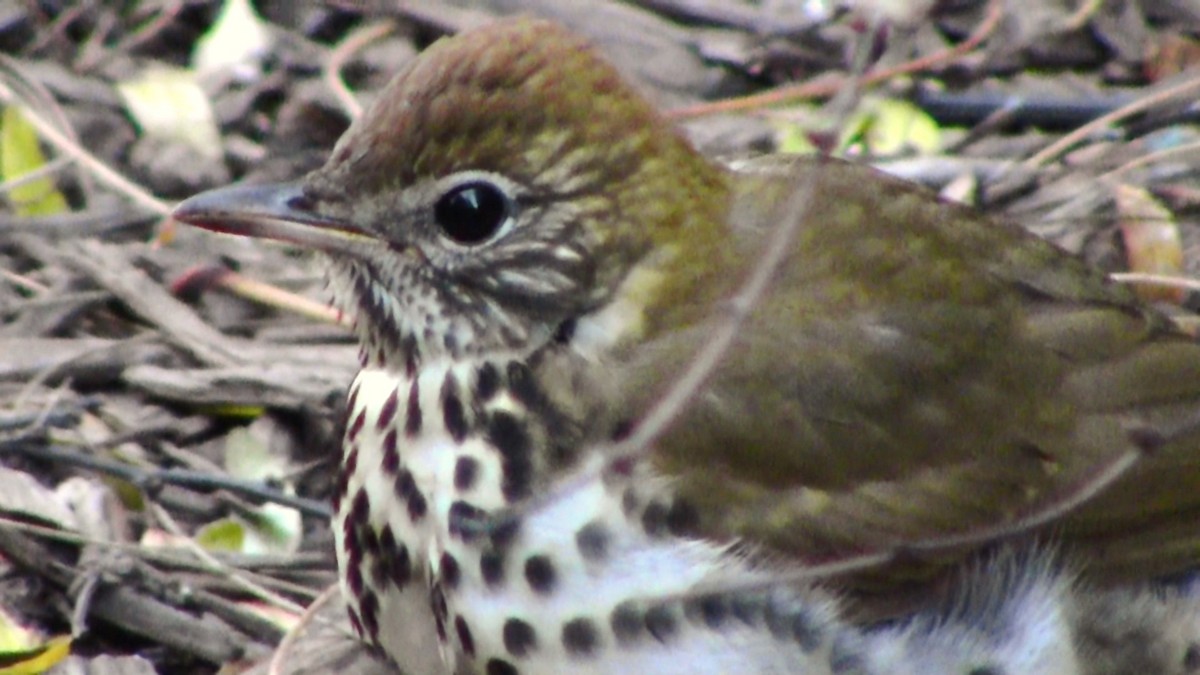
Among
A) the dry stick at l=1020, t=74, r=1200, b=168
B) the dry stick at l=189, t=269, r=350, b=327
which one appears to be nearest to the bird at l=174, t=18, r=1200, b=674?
the dry stick at l=189, t=269, r=350, b=327

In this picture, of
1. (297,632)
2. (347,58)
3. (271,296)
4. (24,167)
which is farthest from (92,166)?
(297,632)

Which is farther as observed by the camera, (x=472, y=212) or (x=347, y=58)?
(x=347, y=58)

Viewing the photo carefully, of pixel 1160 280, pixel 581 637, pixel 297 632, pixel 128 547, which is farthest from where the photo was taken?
pixel 1160 280

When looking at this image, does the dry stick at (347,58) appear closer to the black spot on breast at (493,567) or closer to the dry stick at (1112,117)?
the dry stick at (1112,117)

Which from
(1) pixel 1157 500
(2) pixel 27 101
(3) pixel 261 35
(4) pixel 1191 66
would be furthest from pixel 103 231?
(4) pixel 1191 66

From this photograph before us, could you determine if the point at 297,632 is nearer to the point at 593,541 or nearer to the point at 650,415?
the point at 593,541

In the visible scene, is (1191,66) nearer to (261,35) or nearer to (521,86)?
(261,35)

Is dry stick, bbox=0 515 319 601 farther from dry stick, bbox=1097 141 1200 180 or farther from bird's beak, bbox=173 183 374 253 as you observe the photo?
dry stick, bbox=1097 141 1200 180

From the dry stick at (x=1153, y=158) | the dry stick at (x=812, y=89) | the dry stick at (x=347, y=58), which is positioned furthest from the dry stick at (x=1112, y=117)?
the dry stick at (x=347, y=58)
